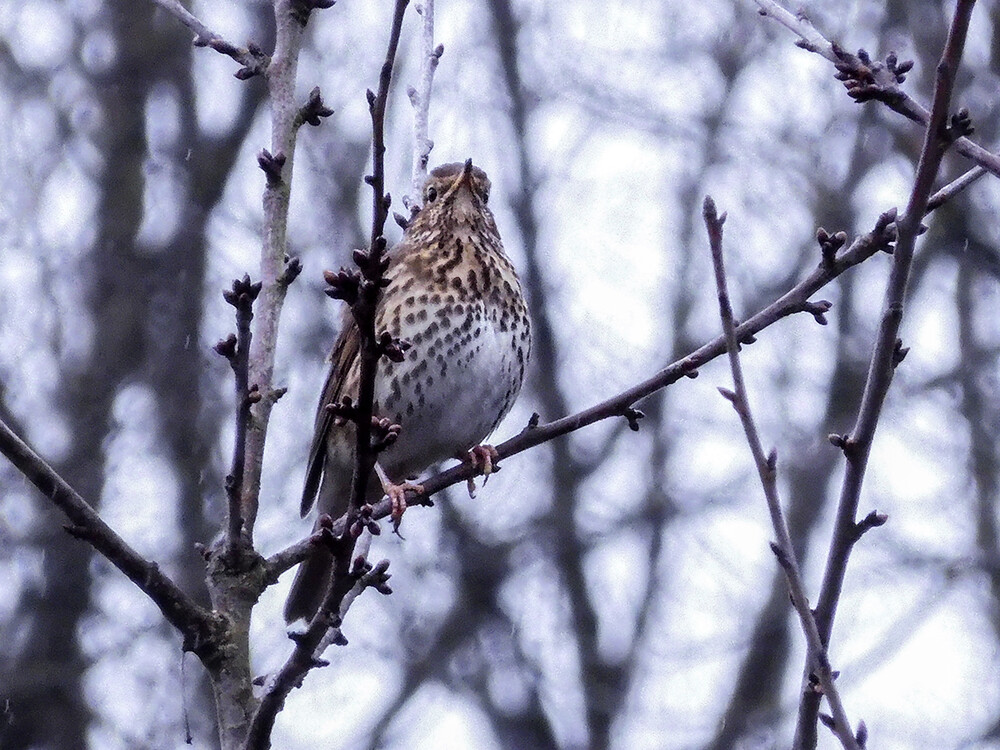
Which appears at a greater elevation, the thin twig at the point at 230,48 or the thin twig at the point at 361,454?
the thin twig at the point at 230,48

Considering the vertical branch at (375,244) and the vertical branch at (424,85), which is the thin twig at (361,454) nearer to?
the vertical branch at (375,244)

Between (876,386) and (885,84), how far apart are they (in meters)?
0.96

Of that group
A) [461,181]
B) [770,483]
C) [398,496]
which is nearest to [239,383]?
[398,496]

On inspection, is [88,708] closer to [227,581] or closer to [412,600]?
[412,600]

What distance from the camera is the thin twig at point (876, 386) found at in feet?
9.48

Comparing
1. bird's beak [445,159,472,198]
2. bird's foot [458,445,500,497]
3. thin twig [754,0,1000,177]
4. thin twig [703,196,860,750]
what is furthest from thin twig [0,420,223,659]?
bird's beak [445,159,472,198]

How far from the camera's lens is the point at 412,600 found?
37.9 ft

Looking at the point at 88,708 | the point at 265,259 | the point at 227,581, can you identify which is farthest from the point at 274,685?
the point at 88,708

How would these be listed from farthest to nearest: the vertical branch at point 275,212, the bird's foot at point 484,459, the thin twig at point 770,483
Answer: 1. the bird's foot at point 484,459
2. the vertical branch at point 275,212
3. the thin twig at point 770,483

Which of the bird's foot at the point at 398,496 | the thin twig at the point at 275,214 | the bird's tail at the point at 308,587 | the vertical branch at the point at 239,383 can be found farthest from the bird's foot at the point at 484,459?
the vertical branch at the point at 239,383

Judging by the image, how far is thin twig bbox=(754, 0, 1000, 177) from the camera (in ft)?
10.8

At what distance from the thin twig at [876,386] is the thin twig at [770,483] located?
0.21ft

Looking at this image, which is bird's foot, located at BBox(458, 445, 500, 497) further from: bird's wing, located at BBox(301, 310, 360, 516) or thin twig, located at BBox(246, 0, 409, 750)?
thin twig, located at BBox(246, 0, 409, 750)

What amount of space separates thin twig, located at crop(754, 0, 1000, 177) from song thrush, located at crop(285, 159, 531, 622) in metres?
2.00
